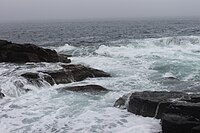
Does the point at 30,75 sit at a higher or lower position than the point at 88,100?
higher

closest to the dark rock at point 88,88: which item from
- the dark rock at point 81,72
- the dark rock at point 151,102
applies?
the dark rock at point 81,72

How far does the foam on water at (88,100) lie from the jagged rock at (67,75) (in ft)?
1.30

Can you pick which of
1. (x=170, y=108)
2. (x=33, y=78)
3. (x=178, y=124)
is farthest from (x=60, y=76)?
(x=178, y=124)

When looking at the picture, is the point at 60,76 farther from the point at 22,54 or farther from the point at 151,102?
the point at 151,102

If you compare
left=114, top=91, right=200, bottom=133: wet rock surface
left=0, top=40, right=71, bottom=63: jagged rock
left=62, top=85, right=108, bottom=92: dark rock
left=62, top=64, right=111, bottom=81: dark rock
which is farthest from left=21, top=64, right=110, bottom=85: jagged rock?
left=114, top=91, right=200, bottom=133: wet rock surface

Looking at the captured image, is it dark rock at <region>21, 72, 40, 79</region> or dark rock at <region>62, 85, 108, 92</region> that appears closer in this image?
dark rock at <region>62, 85, 108, 92</region>

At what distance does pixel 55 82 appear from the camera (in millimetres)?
14125

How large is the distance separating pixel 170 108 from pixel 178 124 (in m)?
0.85

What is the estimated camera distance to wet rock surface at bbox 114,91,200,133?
7745 millimetres

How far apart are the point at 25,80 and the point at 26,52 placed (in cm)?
486

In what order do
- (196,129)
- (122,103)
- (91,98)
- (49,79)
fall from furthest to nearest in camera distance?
(49,79) < (91,98) < (122,103) < (196,129)

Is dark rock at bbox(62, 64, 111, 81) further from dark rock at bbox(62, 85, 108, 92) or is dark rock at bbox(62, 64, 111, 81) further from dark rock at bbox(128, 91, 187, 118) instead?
dark rock at bbox(128, 91, 187, 118)

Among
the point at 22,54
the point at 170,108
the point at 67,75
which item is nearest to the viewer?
the point at 170,108

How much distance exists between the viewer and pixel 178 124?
7.71m
